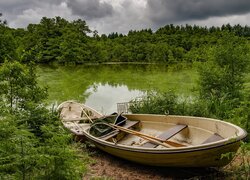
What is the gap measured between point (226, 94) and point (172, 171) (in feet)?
16.2

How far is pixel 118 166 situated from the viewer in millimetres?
7113

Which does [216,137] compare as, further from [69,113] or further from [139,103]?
[69,113]

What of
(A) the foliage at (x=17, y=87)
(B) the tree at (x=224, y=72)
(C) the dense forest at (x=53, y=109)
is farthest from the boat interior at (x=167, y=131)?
(B) the tree at (x=224, y=72)

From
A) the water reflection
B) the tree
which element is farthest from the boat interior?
the water reflection

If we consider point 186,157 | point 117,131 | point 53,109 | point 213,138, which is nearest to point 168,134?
point 213,138

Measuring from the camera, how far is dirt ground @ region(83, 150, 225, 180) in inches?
245

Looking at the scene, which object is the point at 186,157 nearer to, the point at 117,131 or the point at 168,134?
the point at 168,134

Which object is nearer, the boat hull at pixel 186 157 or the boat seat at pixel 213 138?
the boat hull at pixel 186 157

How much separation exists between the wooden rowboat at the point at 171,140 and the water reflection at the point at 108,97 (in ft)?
18.1

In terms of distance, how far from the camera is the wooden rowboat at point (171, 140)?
5.64 m

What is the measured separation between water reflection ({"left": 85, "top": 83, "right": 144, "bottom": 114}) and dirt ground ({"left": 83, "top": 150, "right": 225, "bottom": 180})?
6.90 metres

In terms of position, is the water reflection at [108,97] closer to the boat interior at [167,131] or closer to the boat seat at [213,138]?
the boat interior at [167,131]

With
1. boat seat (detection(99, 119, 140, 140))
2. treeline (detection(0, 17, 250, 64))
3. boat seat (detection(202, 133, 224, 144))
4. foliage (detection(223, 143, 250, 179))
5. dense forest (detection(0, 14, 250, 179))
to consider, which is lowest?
foliage (detection(223, 143, 250, 179))

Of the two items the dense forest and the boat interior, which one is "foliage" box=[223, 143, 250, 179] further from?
the boat interior
